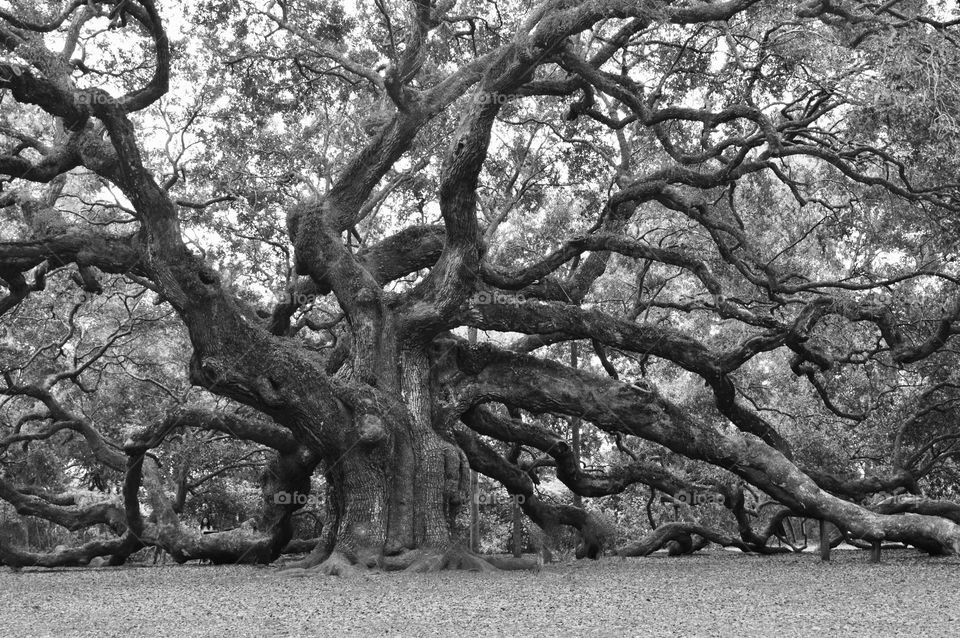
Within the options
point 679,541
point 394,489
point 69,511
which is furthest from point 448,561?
point 69,511

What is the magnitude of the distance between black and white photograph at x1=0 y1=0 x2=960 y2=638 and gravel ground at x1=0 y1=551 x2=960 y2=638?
0.18ft

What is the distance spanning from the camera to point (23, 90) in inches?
343

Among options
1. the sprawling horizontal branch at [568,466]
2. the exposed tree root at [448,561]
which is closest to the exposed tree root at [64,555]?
the sprawling horizontal branch at [568,466]

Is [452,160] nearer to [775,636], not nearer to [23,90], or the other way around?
[23,90]

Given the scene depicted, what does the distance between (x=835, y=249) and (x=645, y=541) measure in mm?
8275

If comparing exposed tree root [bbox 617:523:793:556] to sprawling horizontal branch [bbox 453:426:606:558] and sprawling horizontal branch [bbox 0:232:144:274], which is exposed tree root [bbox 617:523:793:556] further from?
sprawling horizontal branch [bbox 0:232:144:274]

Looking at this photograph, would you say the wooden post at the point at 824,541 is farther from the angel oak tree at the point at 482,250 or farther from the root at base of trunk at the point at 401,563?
the root at base of trunk at the point at 401,563

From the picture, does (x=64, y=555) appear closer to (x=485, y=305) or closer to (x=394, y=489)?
(x=394, y=489)

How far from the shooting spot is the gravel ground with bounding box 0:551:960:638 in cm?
508

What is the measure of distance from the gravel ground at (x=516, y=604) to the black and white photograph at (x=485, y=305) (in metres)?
0.05

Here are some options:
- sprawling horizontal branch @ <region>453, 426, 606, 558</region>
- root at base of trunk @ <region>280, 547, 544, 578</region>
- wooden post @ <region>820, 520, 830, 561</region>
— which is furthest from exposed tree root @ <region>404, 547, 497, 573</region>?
wooden post @ <region>820, 520, 830, 561</region>

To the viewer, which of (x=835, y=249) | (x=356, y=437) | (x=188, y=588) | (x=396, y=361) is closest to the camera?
(x=188, y=588)

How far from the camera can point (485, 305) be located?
34.4 ft

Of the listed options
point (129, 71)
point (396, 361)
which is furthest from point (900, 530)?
point (129, 71)
